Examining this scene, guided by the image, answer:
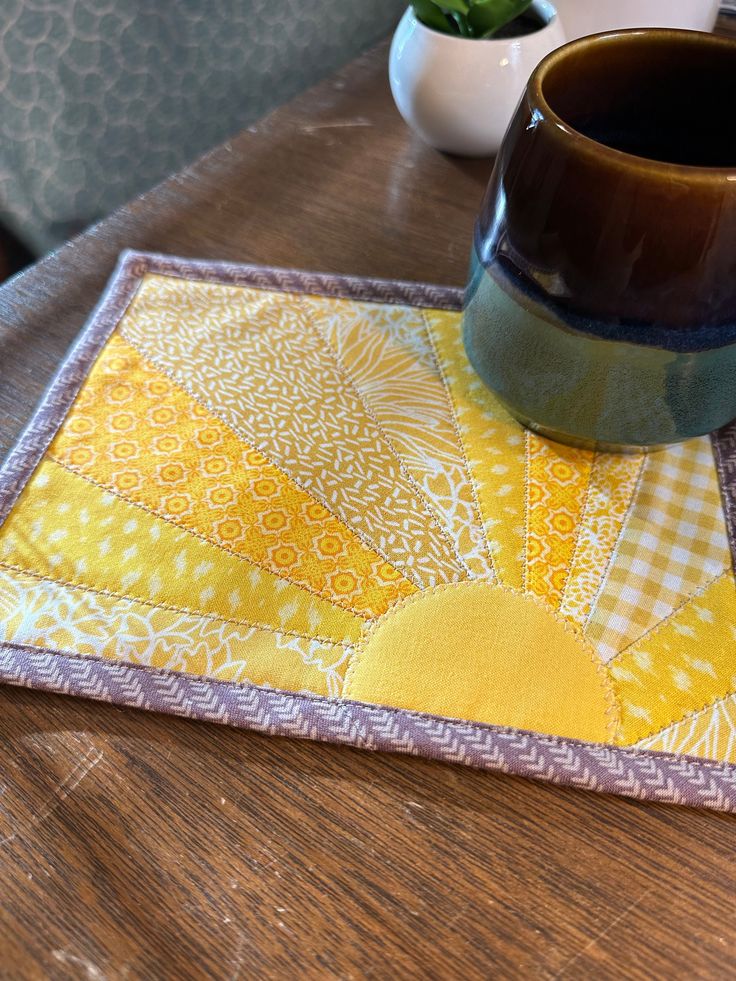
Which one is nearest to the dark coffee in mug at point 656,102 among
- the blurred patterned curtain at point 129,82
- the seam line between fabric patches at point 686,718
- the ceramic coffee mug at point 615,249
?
the ceramic coffee mug at point 615,249

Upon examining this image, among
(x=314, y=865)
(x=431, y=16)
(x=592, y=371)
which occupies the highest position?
(x=431, y=16)

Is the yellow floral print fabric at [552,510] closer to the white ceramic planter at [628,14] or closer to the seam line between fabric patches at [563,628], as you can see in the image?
the seam line between fabric patches at [563,628]

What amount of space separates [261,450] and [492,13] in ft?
1.13

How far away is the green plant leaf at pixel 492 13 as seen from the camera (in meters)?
0.53

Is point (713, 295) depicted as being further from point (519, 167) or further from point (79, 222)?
point (79, 222)

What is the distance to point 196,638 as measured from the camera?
1.12ft

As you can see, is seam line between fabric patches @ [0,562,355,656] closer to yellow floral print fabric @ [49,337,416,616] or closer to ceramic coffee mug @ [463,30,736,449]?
yellow floral print fabric @ [49,337,416,616]

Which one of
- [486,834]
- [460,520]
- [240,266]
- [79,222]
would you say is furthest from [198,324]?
[79,222]

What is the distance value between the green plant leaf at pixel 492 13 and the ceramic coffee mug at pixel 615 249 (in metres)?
0.18

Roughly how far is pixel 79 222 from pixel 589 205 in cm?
92

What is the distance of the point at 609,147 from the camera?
14.0 inches

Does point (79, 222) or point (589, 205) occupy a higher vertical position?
point (589, 205)

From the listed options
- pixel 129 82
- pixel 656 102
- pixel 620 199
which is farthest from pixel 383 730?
pixel 129 82

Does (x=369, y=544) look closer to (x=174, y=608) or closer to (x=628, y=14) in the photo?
(x=174, y=608)
